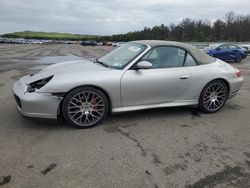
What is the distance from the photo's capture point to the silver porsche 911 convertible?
4223 mm

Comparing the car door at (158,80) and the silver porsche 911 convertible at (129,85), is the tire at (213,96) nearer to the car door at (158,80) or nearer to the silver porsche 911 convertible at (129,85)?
the silver porsche 911 convertible at (129,85)

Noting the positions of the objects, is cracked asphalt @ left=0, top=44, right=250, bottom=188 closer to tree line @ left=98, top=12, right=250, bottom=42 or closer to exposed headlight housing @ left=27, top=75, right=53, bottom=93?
exposed headlight housing @ left=27, top=75, right=53, bottom=93

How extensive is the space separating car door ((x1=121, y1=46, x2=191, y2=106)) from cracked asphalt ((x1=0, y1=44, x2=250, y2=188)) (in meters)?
0.41

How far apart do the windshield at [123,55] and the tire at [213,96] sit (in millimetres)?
1465

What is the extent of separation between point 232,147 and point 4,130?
11.1 ft

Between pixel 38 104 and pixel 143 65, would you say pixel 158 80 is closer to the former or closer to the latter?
pixel 143 65

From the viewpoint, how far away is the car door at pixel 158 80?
4.57 m

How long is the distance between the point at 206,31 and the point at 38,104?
94.8m

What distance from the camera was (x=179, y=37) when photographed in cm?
9106

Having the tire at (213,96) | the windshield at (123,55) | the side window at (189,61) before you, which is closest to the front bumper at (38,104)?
the windshield at (123,55)

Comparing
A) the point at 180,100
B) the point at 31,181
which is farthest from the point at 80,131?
the point at 180,100

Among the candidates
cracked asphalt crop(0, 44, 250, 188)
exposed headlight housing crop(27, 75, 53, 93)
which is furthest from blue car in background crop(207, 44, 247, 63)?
exposed headlight housing crop(27, 75, 53, 93)

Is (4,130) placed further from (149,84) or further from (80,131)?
(149,84)

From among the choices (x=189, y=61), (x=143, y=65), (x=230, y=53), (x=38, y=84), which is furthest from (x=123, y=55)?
(x=230, y=53)
